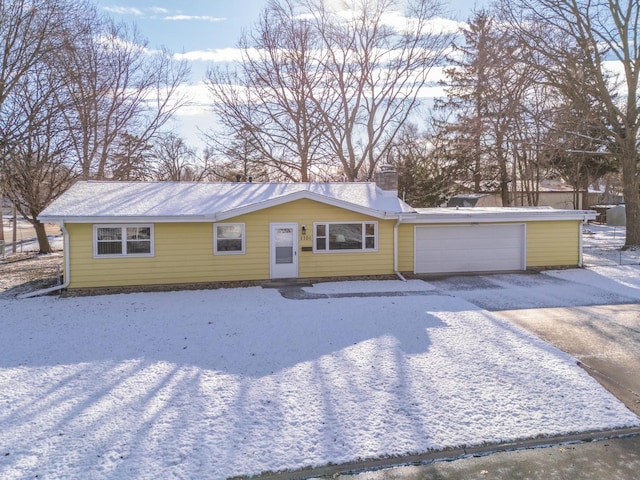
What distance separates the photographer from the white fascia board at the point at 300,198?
38.9ft

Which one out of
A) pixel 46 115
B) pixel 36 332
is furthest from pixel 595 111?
pixel 46 115

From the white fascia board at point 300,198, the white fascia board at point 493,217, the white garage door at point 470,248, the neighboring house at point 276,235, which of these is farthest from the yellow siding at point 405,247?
the white fascia board at point 300,198

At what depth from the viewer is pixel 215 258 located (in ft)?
40.5

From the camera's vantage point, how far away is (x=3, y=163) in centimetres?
1650

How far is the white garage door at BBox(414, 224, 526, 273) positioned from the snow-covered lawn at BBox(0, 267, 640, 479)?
508 centimetres

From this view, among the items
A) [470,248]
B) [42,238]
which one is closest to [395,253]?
[470,248]

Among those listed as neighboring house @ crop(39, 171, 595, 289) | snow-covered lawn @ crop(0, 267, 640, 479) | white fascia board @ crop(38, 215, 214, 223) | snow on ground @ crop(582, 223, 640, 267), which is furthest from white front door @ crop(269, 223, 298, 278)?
snow on ground @ crop(582, 223, 640, 267)

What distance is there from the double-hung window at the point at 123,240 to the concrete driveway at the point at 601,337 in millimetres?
9380

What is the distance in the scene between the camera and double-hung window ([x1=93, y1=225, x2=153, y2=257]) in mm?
11547

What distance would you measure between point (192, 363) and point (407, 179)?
74.5 ft

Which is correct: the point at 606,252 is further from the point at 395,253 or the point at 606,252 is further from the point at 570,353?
the point at 570,353

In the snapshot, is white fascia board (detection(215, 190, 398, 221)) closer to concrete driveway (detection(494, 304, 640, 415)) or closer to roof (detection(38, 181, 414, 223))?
roof (detection(38, 181, 414, 223))

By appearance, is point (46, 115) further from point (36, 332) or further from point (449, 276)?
point (449, 276)

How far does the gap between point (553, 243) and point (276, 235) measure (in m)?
9.67
